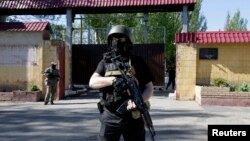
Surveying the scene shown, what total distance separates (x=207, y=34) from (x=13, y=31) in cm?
740

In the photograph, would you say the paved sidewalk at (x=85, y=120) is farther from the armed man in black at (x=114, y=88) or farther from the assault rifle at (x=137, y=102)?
the assault rifle at (x=137, y=102)

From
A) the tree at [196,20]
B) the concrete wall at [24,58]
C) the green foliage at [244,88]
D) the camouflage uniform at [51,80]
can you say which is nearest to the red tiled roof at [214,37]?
the green foliage at [244,88]

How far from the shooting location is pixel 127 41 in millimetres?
4492

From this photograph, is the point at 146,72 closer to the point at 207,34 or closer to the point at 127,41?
the point at 127,41

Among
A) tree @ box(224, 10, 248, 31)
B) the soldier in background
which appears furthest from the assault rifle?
tree @ box(224, 10, 248, 31)

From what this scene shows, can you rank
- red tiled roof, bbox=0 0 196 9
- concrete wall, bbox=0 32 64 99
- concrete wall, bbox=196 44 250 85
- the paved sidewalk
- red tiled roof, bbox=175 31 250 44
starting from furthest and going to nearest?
red tiled roof, bbox=0 0 196 9 < concrete wall, bbox=0 32 64 99 < concrete wall, bbox=196 44 250 85 < red tiled roof, bbox=175 31 250 44 < the paved sidewalk

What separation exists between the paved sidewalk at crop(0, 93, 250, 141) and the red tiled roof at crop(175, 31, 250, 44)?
2.51 meters

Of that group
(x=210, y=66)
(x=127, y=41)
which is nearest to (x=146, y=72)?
(x=127, y=41)

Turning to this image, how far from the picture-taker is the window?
1714cm

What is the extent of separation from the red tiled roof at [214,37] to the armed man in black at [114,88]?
1272 cm

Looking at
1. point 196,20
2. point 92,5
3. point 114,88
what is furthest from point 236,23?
point 114,88

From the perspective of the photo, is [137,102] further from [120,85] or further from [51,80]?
[51,80]

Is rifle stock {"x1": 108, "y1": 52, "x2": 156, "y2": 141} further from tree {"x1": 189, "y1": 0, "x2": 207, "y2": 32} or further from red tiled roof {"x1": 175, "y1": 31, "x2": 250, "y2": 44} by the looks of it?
tree {"x1": 189, "y1": 0, "x2": 207, "y2": 32}

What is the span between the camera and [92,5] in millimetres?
19906
